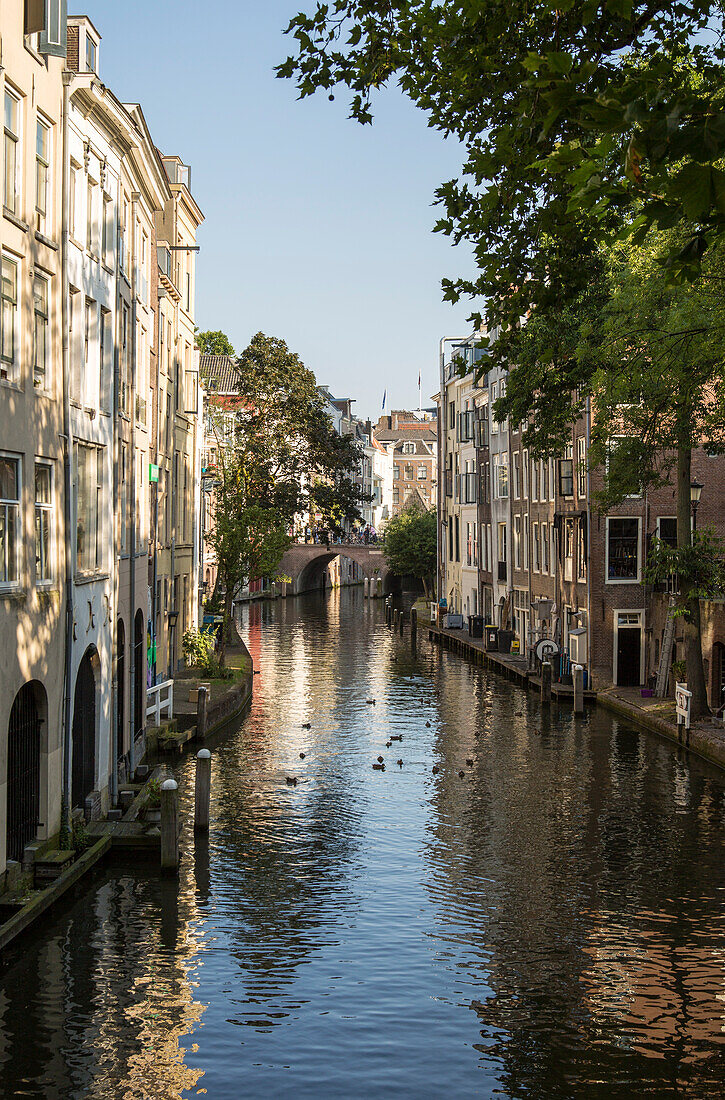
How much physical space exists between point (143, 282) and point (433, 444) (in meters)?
157

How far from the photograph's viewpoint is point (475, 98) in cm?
1167

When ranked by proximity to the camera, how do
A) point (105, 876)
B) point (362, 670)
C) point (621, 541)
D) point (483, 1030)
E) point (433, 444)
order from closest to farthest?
1. point (483, 1030)
2. point (105, 876)
3. point (621, 541)
4. point (362, 670)
5. point (433, 444)

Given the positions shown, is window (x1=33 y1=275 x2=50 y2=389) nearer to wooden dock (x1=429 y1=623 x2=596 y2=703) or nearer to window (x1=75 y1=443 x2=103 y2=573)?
window (x1=75 y1=443 x2=103 y2=573)

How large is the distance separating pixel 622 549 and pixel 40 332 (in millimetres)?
29315

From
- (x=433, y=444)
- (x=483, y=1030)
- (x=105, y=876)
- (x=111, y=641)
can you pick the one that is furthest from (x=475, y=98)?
(x=433, y=444)

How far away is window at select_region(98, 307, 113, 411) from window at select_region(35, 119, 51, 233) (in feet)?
17.6

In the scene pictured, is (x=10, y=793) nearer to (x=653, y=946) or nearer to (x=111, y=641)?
(x=111, y=641)

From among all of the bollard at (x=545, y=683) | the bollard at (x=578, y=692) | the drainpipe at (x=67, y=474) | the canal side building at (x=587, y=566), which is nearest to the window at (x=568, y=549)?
the canal side building at (x=587, y=566)

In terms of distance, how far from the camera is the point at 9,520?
1698 cm

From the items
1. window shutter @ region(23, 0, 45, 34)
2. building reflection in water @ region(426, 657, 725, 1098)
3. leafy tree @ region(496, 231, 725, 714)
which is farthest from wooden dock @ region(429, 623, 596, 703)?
window shutter @ region(23, 0, 45, 34)

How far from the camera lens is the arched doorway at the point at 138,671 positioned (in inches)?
1190

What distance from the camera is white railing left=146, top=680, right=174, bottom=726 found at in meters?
32.0

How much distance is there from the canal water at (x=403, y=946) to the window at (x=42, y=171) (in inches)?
417

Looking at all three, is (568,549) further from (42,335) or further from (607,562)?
(42,335)
